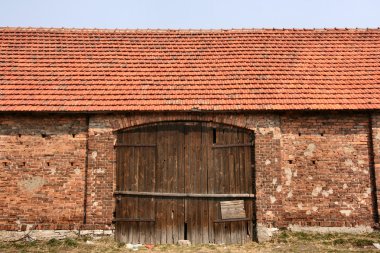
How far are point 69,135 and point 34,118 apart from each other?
1026 mm

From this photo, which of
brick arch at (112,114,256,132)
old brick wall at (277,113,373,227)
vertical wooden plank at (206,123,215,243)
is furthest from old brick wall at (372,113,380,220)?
vertical wooden plank at (206,123,215,243)

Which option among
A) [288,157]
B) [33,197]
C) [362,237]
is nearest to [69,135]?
[33,197]

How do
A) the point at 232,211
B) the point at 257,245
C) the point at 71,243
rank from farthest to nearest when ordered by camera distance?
the point at 232,211
the point at 257,245
the point at 71,243

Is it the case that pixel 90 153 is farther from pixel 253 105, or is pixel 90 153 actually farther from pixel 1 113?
pixel 253 105

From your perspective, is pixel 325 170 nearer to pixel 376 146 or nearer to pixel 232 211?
pixel 376 146

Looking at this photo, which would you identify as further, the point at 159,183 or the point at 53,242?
the point at 159,183

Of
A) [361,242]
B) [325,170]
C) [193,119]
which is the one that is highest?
[193,119]

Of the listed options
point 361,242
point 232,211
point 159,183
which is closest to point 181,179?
point 159,183

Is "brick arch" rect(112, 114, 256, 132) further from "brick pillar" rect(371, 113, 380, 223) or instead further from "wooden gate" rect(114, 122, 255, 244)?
"brick pillar" rect(371, 113, 380, 223)

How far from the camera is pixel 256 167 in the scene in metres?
8.70

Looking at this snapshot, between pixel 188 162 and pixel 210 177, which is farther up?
pixel 188 162

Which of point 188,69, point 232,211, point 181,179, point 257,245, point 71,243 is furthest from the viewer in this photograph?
point 188,69

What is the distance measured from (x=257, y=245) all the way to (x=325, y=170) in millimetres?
2605

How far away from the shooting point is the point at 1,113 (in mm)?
8852
